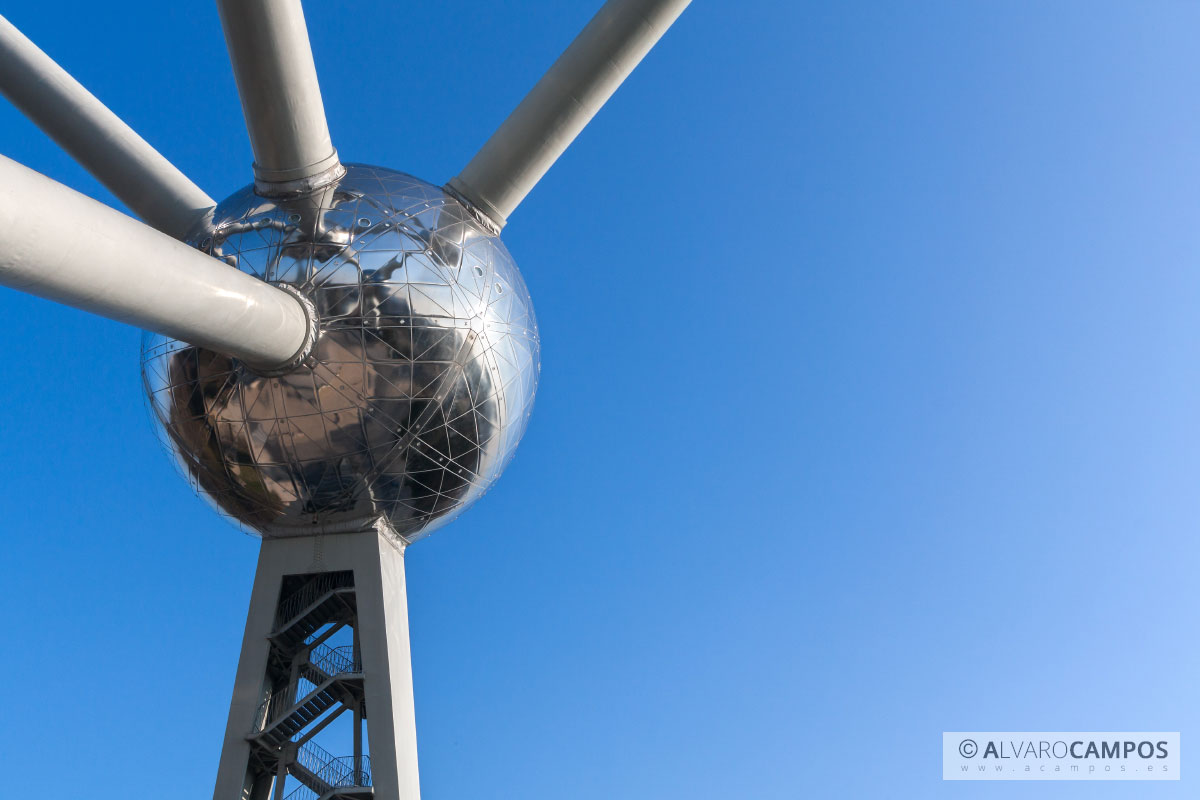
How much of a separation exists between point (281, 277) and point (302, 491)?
8.09 ft

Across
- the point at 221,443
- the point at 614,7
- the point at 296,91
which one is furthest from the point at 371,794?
the point at 614,7

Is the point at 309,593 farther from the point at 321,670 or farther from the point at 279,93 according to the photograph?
the point at 279,93

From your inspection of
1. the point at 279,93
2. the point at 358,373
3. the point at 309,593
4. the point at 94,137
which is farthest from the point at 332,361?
the point at 94,137

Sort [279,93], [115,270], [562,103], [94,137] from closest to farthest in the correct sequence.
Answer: [115,270]
[279,93]
[562,103]
[94,137]

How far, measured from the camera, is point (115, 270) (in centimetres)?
632

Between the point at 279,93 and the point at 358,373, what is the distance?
2867 mm

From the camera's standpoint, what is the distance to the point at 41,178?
573cm

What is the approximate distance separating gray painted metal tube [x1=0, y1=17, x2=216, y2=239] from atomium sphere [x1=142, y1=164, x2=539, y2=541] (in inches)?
50.3

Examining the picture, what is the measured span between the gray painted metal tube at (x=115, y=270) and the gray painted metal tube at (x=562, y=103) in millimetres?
4523

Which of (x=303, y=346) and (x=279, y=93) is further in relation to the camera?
(x=303, y=346)

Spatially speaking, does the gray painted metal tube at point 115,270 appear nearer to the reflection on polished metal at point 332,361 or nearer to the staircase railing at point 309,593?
the reflection on polished metal at point 332,361

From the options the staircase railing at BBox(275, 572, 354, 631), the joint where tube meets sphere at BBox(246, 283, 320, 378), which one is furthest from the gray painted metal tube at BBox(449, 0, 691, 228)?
the staircase railing at BBox(275, 572, 354, 631)

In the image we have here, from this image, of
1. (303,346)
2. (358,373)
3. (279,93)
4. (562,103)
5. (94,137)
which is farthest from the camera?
(94,137)

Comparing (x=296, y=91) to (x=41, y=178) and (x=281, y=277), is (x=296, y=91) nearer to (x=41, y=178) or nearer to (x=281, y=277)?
(x=281, y=277)
